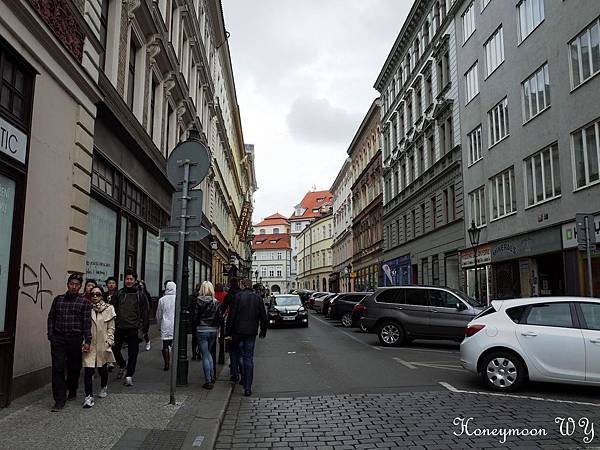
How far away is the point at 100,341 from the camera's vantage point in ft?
24.9

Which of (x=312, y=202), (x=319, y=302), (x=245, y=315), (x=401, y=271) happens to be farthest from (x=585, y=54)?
(x=312, y=202)

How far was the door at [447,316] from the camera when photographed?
1504 centimetres

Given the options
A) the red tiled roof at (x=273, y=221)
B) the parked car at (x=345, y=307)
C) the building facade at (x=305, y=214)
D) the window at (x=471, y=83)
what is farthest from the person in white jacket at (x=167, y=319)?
the red tiled roof at (x=273, y=221)

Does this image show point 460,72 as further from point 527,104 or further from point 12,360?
point 12,360

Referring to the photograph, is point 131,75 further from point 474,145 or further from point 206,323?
point 474,145

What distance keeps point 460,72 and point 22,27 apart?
977 inches

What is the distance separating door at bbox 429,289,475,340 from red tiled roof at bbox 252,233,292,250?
350 ft

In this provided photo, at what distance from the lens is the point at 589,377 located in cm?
795

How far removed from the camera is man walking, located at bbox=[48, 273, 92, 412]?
6.98m

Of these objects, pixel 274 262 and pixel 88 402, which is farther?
pixel 274 262

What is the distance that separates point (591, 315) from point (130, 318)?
23.7 feet

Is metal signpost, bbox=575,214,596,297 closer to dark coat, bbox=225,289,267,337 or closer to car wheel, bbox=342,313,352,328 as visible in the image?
dark coat, bbox=225,289,267,337

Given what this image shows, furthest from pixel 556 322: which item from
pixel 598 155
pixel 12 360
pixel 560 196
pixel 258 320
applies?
pixel 560 196

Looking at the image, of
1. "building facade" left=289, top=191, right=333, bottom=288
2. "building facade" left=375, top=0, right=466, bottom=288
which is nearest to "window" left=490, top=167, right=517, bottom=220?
"building facade" left=375, top=0, right=466, bottom=288
